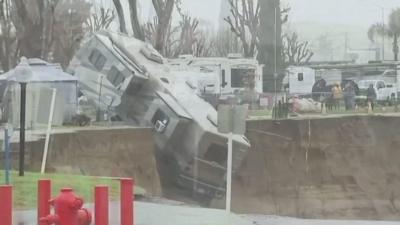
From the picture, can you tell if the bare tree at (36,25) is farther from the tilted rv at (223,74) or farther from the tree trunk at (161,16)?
the tilted rv at (223,74)

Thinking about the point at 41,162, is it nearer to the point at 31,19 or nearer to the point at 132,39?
the point at 132,39

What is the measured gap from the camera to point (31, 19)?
2616 cm

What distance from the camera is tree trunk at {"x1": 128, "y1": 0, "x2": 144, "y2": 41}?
2053 centimetres

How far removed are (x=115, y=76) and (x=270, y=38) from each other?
4.17 metres

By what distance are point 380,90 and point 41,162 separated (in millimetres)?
9710

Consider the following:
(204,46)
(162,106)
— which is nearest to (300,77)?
(162,106)

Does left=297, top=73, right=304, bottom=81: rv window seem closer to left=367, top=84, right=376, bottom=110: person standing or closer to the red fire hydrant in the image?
left=367, top=84, right=376, bottom=110: person standing

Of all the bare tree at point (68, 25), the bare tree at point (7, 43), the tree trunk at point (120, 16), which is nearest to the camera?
the tree trunk at point (120, 16)

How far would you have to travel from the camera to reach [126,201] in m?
7.71

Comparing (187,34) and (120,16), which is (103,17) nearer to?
(120,16)

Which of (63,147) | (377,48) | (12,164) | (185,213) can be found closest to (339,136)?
(377,48)

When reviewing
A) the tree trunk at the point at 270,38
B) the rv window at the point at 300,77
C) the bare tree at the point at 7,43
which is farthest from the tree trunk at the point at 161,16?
the bare tree at the point at 7,43

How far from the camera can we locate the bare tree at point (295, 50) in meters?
21.0

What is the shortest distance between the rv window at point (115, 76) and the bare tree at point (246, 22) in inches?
139
